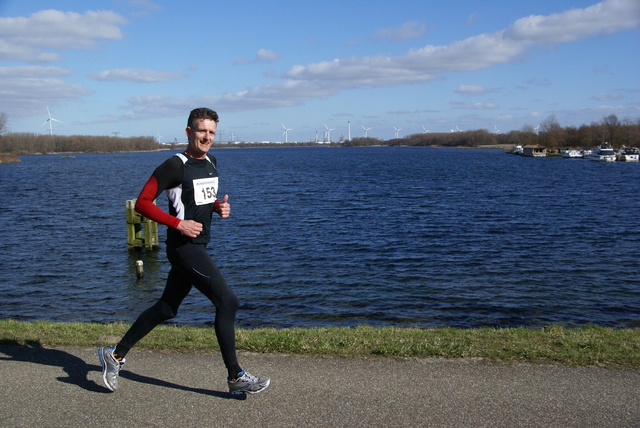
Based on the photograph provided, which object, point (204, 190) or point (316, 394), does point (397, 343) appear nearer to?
point (316, 394)

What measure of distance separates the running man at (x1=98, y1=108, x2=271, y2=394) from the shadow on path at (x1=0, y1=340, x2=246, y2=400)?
24 centimetres

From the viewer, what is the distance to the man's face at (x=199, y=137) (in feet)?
17.2

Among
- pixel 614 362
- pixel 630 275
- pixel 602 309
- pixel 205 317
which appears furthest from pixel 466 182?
pixel 614 362

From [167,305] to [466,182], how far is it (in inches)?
2469

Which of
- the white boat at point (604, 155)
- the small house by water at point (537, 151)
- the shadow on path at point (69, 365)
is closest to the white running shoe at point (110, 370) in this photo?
the shadow on path at point (69, 365)

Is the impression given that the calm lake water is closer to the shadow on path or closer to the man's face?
the shadow on path

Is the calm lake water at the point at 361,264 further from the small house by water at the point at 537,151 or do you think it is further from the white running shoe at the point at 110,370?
the small house by water at the point at 537,151

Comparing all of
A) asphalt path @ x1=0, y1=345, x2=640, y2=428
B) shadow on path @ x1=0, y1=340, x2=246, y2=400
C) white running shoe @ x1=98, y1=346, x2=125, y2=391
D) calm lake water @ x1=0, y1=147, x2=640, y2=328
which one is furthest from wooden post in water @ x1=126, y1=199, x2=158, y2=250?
white running shoe @ x1=98, y1=346, x2=125, y2=391

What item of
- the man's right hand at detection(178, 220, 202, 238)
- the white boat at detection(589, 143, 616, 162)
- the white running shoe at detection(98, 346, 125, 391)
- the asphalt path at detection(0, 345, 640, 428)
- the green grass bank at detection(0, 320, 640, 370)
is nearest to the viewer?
the asphalt path at detection(0, 345, 640, 428)

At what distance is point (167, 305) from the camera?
18.0 ft

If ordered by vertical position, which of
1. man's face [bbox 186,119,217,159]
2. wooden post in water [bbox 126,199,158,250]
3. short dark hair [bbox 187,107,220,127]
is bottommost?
wooden post in water [bbox 126,199,158,250]

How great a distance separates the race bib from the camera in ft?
17.1

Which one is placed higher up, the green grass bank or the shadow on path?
the shadow on path

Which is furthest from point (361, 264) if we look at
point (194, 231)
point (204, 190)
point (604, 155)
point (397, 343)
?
point (604, 155)
